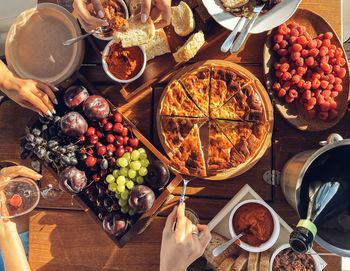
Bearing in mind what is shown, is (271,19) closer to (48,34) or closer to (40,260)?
(48,34)

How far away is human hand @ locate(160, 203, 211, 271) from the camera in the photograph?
1.04 meters

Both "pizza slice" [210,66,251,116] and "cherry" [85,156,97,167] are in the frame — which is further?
"pizza slice" [210,66,251,116]

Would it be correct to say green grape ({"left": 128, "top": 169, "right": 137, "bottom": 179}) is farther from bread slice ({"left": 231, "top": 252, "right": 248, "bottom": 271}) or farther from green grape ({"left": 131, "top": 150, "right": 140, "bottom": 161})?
bread slice ({"left": 231, "top": 252, "right": 248, "bottom": 271})

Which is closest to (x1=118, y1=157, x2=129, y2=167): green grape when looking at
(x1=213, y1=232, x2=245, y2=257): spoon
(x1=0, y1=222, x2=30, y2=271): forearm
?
(x1=213, y1=232, x2=245, y2=257): spoon

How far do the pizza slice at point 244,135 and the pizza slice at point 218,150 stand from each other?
0.02 metres

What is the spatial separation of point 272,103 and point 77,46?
943 millimetres

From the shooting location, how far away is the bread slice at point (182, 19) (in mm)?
1177

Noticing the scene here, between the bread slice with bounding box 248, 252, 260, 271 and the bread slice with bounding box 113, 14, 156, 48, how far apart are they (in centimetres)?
100

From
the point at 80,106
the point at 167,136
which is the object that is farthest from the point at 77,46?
the point at 167,136

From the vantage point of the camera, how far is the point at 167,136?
1282mm

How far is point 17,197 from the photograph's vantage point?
1.25 m

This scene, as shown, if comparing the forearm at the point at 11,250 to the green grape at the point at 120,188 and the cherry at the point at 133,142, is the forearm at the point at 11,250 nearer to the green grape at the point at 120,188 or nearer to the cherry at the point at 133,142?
the green grape at the point at 120,188

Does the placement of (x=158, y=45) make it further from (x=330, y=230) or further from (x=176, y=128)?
(x=330, y=230)

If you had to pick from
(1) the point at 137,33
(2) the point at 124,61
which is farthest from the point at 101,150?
(1) the point at 137,33
